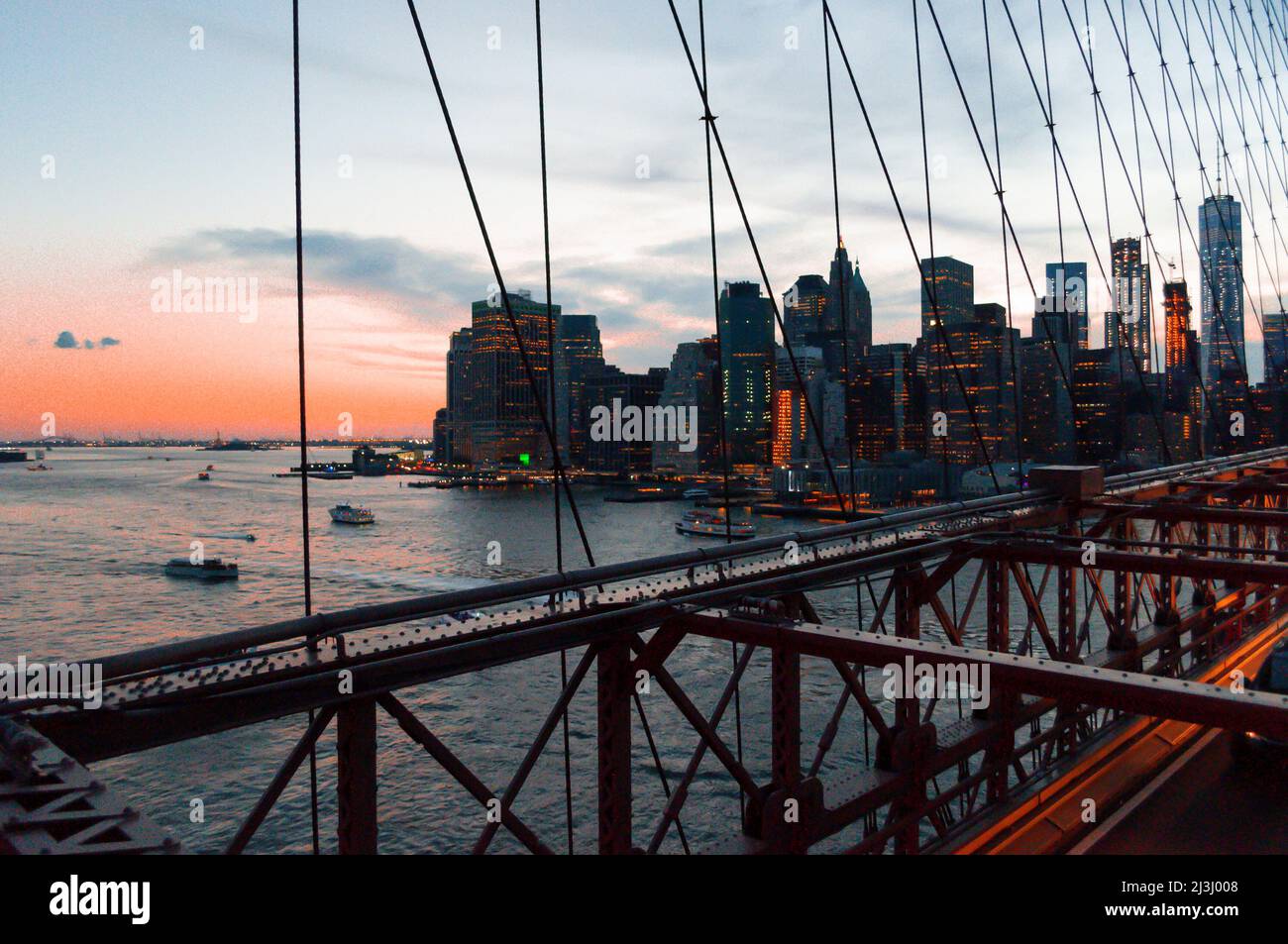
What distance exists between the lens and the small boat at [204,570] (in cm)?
6053

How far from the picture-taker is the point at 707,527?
2950 inches

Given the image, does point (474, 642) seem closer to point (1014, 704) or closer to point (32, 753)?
point (32, 753)

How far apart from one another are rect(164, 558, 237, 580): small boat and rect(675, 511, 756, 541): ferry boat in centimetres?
3562

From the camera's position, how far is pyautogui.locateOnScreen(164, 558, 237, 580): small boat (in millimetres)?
60531

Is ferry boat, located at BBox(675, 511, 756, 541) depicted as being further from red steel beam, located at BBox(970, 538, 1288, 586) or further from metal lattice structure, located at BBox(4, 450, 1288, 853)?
metal lattice structure, located at BBox(4, 450, 1288, 853)

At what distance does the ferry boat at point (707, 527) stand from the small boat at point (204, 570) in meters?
35.6

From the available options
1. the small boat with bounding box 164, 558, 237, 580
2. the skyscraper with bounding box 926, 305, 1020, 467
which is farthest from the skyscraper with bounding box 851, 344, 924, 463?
the small boat with bounding box 164, 558, 237, 580

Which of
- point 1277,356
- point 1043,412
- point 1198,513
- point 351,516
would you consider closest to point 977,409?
point 1043,412

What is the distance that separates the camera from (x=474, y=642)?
4.04m

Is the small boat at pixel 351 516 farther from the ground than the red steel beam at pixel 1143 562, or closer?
closer

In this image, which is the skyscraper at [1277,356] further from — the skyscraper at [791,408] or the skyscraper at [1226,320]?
the skyscraper at [791,408]

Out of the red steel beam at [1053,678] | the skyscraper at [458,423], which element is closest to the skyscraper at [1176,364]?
the red steel beam at [1053,678]
